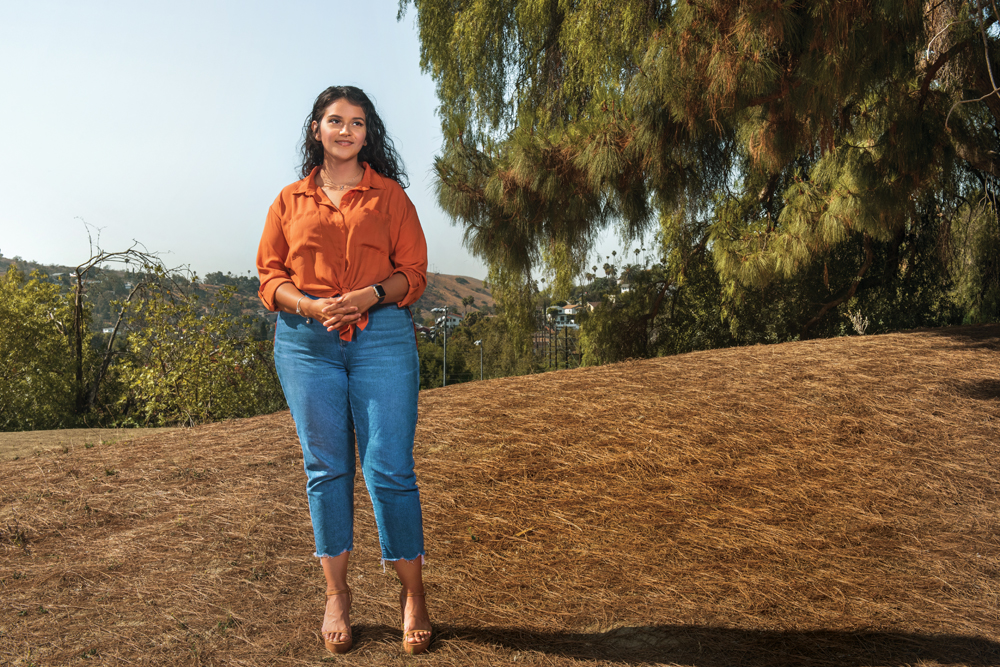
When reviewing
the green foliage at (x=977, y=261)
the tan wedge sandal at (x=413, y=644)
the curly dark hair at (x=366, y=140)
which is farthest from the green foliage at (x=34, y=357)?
the green foliage at (x=977, y=261)

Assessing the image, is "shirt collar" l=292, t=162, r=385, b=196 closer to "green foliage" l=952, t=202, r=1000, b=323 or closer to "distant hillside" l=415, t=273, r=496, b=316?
"green foliage" l=952, t=202, r=1000, b=323

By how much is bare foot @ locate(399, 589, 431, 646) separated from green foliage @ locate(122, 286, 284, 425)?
13.8 ft

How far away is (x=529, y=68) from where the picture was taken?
827 centimetres

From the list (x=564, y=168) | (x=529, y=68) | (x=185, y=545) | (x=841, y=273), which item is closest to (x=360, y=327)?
(x=185, y=545)

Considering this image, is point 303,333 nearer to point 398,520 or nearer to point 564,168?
point 398,520

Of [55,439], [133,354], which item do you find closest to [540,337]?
[133,354]

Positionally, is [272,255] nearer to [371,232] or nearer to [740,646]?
[371,232]

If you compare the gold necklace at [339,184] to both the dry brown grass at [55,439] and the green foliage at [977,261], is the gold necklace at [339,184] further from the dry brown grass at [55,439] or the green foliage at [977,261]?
the green foliage at [977,261]

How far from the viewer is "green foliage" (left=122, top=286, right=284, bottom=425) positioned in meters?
6.00

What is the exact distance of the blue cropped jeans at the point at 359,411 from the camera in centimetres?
189

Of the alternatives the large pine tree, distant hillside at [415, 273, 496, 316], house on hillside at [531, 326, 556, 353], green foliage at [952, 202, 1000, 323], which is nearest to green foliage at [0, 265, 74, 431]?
the large pine tree

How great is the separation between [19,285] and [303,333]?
734cm

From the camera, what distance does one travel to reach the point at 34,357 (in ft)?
23.0

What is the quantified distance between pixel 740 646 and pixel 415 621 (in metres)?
0.93
